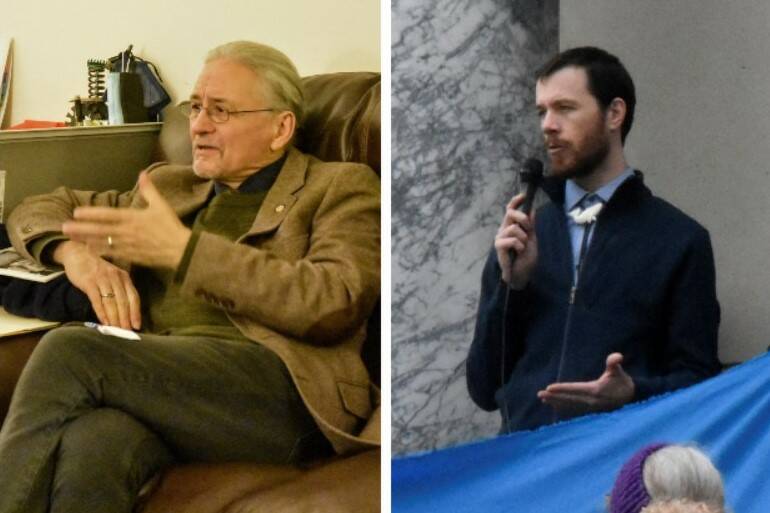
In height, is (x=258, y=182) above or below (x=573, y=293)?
above

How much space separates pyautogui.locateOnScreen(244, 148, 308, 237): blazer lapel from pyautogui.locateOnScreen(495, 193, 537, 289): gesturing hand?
422mm

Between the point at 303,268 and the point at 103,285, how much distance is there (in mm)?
317

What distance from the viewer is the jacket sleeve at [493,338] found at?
4.32 ft

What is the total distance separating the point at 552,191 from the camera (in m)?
1.29

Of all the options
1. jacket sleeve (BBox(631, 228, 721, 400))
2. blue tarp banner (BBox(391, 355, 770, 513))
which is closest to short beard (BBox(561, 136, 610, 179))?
jacket sleeve (BBox(631, 228, 721, 400))

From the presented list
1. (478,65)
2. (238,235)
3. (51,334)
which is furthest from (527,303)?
(51,334)

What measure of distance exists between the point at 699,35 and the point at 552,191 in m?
0.27

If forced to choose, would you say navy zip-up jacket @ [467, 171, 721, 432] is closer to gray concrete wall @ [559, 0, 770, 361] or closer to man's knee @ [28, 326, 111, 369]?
gray concrete wall @ [559, 0, 770, 361]

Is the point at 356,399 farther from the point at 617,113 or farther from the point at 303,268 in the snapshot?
the point at 617,113

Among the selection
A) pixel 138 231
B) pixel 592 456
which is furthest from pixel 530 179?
pixel 138 231

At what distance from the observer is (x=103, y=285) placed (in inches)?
61.3

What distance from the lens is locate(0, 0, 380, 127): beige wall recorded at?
1656 millimetres

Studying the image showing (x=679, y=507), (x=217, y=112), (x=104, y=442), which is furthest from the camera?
(x=217, y=112)

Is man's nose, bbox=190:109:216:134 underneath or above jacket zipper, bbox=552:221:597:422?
above
